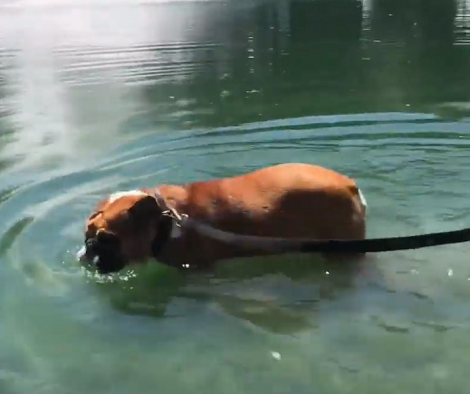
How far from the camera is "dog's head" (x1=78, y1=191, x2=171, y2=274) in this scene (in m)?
5.98

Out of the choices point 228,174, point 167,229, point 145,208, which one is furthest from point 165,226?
point 228,174

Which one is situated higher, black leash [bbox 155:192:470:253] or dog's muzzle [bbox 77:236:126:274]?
black leash [bbox 155:192:470:253]

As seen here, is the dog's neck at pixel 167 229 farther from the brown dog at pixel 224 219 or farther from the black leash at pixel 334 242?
the black leash at pixel 334 242

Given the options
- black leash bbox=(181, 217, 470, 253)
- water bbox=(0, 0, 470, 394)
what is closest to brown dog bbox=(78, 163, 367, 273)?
black leash bbox=(181, 217, 470, 253)

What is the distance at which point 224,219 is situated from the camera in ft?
20.2

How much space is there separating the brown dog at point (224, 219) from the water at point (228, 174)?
0.38m

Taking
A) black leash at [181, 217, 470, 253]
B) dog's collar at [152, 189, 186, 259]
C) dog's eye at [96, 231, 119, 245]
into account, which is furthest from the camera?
dog's collar at [152, 189, 186, 259]

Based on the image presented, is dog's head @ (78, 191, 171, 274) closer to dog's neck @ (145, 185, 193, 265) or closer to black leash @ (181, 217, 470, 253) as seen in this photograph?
dog's neck @ (145, 185, 193, 265)

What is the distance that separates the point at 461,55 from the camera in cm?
1633

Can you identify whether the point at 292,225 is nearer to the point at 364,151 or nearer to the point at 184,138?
the point at 364,151

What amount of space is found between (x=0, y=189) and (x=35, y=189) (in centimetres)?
42

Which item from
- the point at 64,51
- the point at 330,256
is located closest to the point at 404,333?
the point at 330,256

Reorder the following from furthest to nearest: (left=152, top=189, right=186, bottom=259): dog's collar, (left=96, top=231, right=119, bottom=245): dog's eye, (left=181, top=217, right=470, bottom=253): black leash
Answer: (left=152, top=189, right=186, bottom=259): dog's collar < (left=96, top=231, right=119, bottom=245): dog's eye < (left=181, top=217, right=470, bottom=253): black leash

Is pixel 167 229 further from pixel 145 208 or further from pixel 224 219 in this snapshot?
pixel 224 219
